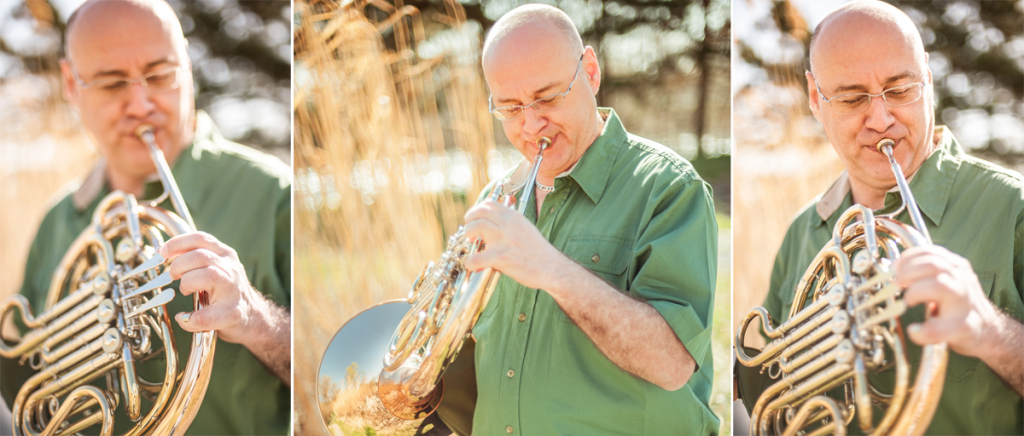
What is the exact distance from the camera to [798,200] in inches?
109

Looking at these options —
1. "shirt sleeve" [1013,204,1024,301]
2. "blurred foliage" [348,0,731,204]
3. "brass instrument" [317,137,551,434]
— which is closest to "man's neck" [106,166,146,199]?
"brass instrument" [317,137,551,434]

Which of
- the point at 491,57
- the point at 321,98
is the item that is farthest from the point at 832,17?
the point at 321,98

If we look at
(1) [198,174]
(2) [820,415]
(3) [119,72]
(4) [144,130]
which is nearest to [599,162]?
(2) [820,415]

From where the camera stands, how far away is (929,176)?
1.96 m

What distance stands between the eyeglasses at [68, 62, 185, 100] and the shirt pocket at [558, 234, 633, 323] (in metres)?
1.45

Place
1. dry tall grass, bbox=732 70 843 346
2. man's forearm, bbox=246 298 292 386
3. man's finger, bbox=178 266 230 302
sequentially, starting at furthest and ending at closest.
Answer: dry tall grass, bbox=732 70 843 346 → man's forearm, bbox=246 298 292 386 → man's finger, bbox=178 266 230 302

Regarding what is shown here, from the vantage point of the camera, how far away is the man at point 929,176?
1.84 meters

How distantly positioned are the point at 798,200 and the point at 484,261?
5.34 feet

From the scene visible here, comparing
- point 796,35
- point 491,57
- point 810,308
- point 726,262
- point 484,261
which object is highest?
point 491,57

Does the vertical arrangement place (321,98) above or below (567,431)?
above

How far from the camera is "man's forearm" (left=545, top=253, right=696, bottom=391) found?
1739 millimetres

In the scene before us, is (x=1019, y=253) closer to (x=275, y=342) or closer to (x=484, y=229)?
(x=484, y=229)

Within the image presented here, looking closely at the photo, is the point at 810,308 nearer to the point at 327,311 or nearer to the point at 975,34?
the point at 327,311

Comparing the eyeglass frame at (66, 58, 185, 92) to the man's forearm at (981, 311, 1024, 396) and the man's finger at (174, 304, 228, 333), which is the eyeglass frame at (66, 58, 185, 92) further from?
the man's forearm at (981, 311, 1024, 396)
